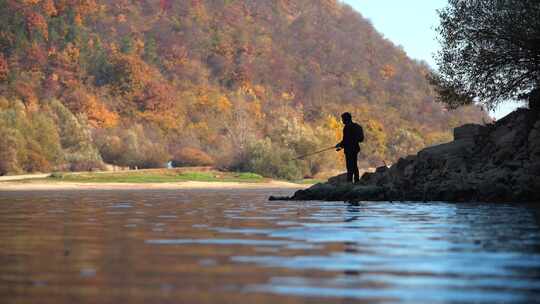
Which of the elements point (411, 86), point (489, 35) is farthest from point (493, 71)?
point (411, 86)

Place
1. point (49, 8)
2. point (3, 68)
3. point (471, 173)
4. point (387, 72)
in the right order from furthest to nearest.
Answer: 1. point (387, 72)
2. point (49, 8)
3. point (3, 68)
4. point (471, 173)

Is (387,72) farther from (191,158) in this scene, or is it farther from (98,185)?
(98,185)

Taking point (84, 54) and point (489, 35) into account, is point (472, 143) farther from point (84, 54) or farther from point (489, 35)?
point (84, 54)

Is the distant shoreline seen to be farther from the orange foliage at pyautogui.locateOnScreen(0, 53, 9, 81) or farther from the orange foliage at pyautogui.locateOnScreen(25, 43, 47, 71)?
the orange foliage at pyautogui.locateOnScreen(25, 43, 47, 71)

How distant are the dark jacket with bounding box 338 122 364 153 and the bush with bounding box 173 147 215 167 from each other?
60699 millimetres

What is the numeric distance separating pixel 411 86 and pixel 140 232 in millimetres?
136772

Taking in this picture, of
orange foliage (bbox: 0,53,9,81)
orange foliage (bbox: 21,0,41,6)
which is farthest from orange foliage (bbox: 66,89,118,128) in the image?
orange foliage (bbox: 21,0,41,6)

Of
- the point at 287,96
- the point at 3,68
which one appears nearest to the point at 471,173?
the point at 3,68

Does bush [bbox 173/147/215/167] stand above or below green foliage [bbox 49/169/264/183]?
above

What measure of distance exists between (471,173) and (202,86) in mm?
97133

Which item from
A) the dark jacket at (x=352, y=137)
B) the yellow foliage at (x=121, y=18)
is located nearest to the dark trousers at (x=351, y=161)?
the dark jacket at (x=352, y=137)

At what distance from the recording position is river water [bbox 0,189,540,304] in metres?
7.19

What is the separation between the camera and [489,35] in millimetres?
33250

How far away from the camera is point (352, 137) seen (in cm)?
2969
